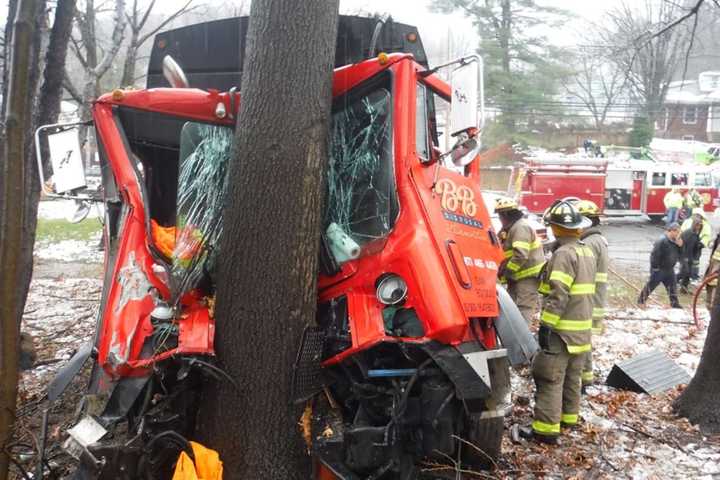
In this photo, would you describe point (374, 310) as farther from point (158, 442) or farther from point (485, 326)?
point (158, 442)

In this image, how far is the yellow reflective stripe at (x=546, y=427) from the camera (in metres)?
4.71

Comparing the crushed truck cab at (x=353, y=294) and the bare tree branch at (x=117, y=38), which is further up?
the bare tree branch at (x=117, y=38)

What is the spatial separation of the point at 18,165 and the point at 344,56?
96.0 inches

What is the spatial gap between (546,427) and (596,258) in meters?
1.47

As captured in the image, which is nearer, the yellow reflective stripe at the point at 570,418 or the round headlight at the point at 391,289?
the round headlight at the point at 391,289

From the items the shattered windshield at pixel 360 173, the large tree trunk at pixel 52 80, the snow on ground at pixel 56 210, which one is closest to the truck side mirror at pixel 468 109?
the shattered windshield at pixel 360 173

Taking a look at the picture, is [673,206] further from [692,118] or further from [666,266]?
[692,118]

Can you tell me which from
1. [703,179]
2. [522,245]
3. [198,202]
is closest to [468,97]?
[198,202]

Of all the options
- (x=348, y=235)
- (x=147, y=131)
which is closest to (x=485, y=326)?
(x=348, y=235)

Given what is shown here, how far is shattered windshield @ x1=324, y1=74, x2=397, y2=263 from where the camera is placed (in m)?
3.74

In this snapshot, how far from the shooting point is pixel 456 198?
3961mm

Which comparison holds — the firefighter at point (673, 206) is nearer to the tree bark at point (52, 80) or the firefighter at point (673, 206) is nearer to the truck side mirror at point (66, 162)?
the tree bark at point (52, 80)

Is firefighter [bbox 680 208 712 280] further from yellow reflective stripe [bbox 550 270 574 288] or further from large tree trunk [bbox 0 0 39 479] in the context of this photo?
large tree trunk [bbox 0 0 39 479]

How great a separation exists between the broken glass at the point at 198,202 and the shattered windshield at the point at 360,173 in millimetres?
660
